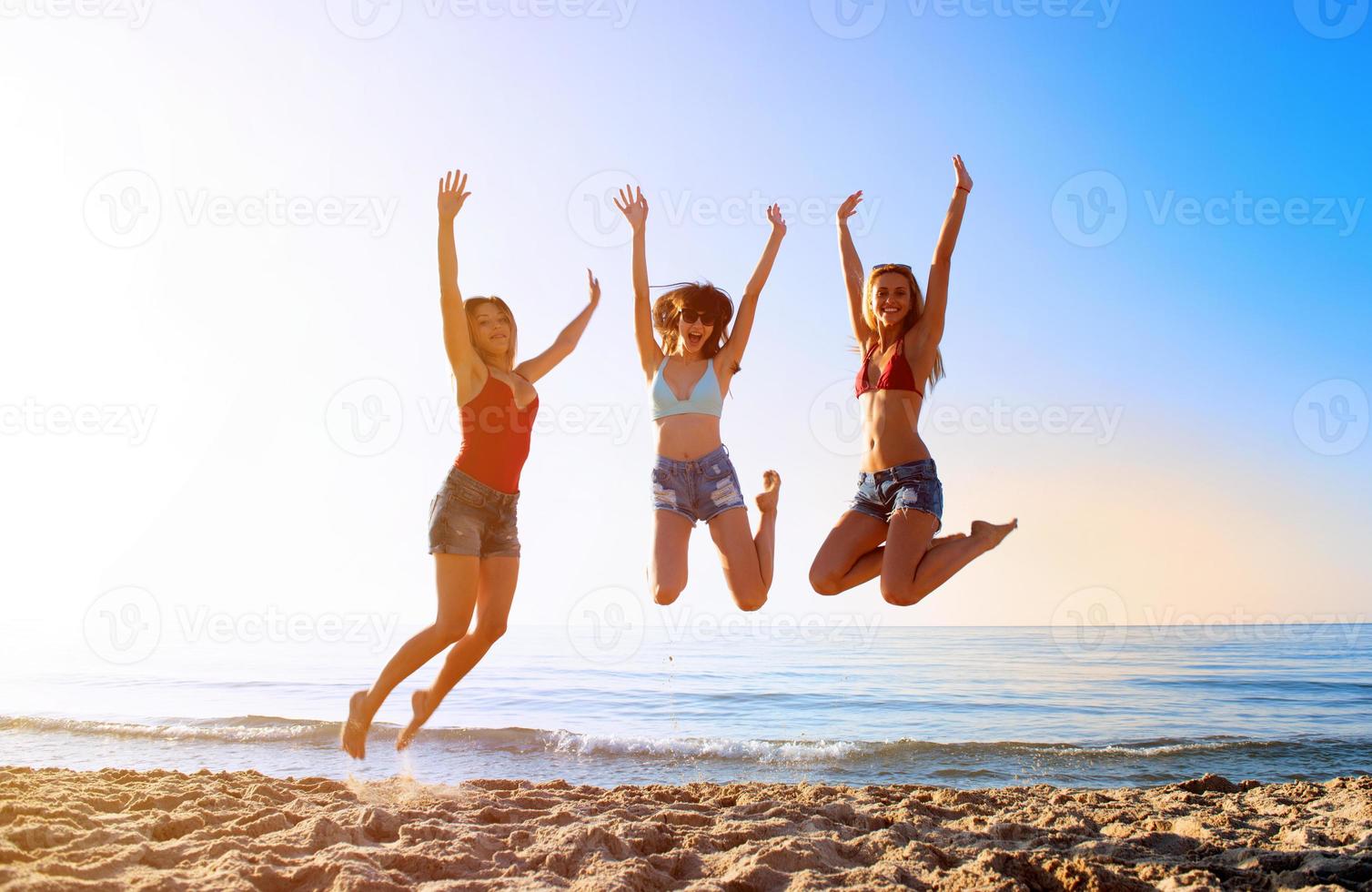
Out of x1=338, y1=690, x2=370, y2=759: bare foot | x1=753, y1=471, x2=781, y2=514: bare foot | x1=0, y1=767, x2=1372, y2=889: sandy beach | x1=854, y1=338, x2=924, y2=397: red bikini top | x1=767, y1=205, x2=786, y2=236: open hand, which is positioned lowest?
x1=0, y1=767, x2=1372, y2=889: sandy beach

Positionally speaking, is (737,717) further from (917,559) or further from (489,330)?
(489,330)

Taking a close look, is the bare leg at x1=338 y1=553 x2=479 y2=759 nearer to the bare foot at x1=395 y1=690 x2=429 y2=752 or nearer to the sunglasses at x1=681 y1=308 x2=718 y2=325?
the bare foot at x1=395 y1=690 x2=429 y2=752

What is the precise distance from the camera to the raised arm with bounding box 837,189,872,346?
244 inches

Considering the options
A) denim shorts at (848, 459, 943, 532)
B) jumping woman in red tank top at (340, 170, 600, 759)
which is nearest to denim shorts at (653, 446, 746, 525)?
denim shorts at (848, 459, 943, 532)

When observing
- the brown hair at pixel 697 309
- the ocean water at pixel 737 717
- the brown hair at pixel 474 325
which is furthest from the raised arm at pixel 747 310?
the ocean water at pixel 737 717

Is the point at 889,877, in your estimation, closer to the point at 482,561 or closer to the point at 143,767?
the point at 482,561

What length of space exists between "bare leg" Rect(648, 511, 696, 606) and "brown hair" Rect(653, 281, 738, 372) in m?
1.07

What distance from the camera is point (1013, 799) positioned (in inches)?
234

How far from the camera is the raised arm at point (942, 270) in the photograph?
566cm

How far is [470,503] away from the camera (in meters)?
5.15

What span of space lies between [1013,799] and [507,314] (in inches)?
173

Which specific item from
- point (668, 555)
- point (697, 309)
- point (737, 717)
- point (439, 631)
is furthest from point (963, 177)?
point (737, 717)

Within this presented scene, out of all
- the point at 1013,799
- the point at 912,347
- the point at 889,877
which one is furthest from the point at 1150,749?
the point at 889,877

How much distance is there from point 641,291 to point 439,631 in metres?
2.41
